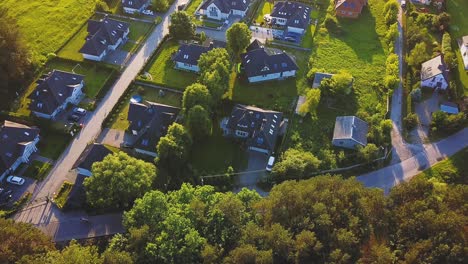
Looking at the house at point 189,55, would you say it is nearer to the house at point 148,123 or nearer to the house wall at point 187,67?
the house wall at point 187,67

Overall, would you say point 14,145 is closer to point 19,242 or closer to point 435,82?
point 19,242

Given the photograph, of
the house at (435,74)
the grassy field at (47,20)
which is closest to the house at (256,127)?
the house at (435,74)

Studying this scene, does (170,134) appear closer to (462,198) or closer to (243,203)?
(243,203)

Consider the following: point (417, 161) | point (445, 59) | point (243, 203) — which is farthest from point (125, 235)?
point (445, 59)

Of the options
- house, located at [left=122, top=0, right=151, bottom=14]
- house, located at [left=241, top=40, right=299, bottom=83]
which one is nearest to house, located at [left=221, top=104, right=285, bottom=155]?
house, located at [left=241, top=40, right=299, bottom=83]

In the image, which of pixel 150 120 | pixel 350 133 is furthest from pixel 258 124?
pixel 150 120

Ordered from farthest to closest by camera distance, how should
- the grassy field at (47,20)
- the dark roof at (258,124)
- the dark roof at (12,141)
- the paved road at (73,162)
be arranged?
the grassy field at (47,20)
the dark roof at (258,124)
the dark roof at (12,141)
the paved road at (73,162)

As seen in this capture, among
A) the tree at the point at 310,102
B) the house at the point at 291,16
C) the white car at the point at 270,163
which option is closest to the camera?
the white car at the point at 270,163

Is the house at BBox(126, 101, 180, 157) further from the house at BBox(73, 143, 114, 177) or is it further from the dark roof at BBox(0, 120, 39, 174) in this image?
the dark roof at BBox(0, 120, 39, 174)
